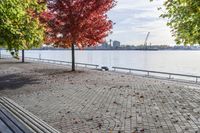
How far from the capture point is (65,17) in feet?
101

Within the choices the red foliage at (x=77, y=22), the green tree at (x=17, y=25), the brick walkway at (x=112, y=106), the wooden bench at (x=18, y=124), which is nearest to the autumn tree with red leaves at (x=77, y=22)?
the red foliage at (x=77, y=22)

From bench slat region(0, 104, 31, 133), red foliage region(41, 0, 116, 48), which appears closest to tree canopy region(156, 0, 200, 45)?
bench slat region(0, 104, 31, 133)

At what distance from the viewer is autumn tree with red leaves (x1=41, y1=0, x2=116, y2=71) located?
99.9ft

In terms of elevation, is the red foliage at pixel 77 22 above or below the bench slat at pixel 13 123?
above

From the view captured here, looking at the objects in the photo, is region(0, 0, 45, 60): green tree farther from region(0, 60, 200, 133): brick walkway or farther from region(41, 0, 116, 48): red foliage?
region(41, 0, 116, 48): red foliage

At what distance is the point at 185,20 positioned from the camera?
8836mm

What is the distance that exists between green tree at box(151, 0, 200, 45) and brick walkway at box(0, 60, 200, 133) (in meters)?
2.91

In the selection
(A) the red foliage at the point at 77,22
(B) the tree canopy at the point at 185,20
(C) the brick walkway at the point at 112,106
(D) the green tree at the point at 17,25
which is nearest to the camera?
(B) the tree canopy at the point at 185,20

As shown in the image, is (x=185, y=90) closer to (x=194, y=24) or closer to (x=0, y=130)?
(x=194, y=24)

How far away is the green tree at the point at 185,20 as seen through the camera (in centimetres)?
771

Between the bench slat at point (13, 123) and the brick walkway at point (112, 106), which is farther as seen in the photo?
the brick walkway at point (112, 106)

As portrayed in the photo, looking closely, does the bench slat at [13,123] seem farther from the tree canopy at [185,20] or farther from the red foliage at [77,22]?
the red foliage at [77,22]

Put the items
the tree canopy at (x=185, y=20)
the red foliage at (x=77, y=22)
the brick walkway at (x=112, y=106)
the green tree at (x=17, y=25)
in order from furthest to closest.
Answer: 1. the red foliage at (x=77, y=22)
2. the green tree at (x=17, y=25)
3. the brick walkway at (x=112, y=106)
4. the tree canopy at (x=185, y=20)

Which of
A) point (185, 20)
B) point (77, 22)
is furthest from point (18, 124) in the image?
point (77, 22)
